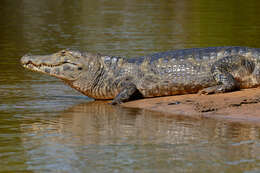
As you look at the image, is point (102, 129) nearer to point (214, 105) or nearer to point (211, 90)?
point (214, 105)

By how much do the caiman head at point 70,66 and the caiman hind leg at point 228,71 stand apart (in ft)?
5.90

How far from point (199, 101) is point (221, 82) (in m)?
0.62

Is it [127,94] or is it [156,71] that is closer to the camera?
[127,94]

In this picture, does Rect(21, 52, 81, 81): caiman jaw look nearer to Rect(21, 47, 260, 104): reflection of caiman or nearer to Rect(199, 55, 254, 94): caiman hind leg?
Rect(21, 47, 260, 104): reflection of caiman

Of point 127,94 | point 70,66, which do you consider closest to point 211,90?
point 127,94

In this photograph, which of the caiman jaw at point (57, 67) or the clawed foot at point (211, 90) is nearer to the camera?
the clawed foot at point (211, 90)

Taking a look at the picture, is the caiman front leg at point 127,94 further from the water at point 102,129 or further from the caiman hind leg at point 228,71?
→ the caiman hind leg at point 228,71

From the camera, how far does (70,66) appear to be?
359 inches

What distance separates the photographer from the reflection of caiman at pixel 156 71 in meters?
8.68

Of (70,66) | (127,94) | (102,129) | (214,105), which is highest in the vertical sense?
(70,66)

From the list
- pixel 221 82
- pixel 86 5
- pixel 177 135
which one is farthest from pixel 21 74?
pixel 86 5

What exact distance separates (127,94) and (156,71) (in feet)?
2.04

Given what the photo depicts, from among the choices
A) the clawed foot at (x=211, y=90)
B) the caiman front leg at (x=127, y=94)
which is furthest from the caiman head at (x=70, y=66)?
the clawed foot at (x=211, y=90)

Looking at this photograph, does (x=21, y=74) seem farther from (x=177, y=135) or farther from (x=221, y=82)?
(x=177, y=135)
